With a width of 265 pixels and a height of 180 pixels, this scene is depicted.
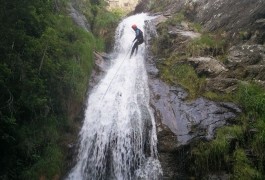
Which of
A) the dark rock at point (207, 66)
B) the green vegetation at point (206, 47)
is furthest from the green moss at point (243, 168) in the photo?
the green vegetation at point (206, 47)

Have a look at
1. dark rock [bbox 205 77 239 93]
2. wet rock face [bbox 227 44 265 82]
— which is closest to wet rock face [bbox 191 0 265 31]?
wet rock face [bbox 227 44 265 82]

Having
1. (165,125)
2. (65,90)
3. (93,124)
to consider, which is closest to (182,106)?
(165,125)

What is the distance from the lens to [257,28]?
1260cm

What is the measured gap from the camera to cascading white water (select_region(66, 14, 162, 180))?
10.1m

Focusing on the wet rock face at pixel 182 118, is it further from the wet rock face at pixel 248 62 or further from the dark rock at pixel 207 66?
the wet rock face at pixel 248 62

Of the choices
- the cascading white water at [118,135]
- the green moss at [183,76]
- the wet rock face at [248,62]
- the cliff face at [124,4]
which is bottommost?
the cascading white water at [118,135]

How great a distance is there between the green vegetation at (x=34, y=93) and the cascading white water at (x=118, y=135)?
2.11 ft

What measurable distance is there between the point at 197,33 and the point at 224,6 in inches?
85.5

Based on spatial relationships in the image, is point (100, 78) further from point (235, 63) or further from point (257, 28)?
point (257, 28)

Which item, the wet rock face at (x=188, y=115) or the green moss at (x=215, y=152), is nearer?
the green moss at (x=215, y=152)

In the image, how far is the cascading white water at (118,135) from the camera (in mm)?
10133

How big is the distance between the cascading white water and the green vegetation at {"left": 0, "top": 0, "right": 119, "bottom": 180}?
0.64 metres

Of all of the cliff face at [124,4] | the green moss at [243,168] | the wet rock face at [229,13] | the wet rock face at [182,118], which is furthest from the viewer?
the cliff face at [124,4]

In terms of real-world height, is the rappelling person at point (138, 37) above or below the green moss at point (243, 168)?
above
